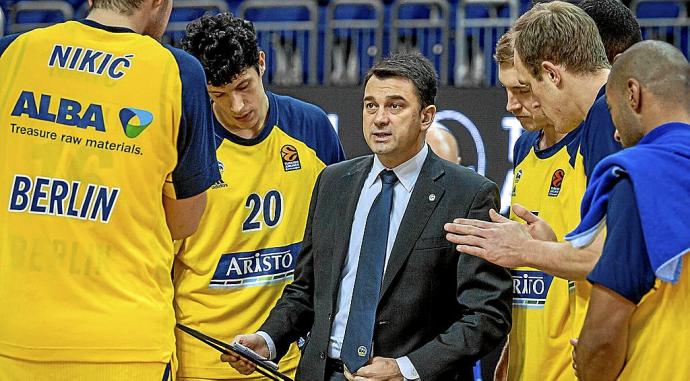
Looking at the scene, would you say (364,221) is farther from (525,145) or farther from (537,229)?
(525,145)

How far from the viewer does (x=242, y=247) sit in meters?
4.23

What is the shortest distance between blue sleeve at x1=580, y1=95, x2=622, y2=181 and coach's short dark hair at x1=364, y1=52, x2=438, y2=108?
71cm

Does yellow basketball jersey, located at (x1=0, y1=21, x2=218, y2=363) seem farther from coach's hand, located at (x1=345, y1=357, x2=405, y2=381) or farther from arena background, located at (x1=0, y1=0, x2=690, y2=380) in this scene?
arena background, located at (x1=0, y1=0, x2=690, y2=380)

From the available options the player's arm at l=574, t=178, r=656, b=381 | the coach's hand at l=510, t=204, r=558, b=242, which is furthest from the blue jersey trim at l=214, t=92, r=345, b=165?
the player's arm at l=574, t=178, r=656, b=381

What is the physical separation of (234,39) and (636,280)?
230cm

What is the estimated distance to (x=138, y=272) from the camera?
121 inches

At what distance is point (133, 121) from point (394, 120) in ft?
3.64

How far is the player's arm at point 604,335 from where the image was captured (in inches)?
102

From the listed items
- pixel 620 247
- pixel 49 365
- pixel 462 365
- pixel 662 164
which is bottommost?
pixel 462 365

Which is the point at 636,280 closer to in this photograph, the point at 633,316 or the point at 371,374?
the point at 633,316

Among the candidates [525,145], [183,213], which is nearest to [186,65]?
[183,213]

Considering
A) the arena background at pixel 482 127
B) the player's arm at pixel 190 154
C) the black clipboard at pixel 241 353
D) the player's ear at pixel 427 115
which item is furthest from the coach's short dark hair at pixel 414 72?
the arena background at pixel 482 127

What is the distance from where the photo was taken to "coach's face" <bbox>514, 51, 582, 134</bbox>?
11.8 ft

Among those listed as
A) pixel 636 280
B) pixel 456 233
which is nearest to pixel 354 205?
pixel 456 233
